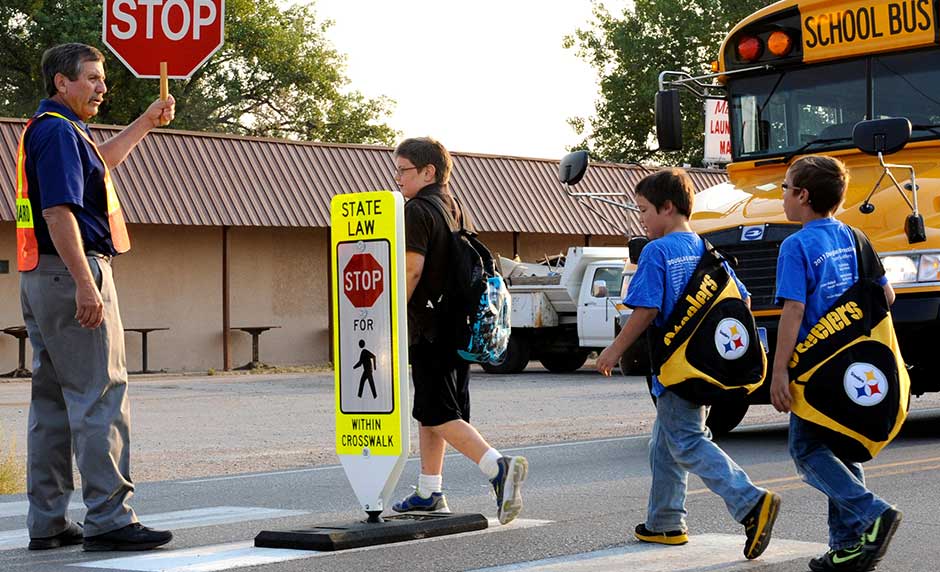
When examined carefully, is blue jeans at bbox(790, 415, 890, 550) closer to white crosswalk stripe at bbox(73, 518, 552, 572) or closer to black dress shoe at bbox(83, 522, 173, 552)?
white crosswalk stripe at bbox(73, 518, 552, 572)

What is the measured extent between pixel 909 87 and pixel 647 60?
45877mm

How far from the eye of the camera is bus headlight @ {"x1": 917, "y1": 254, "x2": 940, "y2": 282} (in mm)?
10797

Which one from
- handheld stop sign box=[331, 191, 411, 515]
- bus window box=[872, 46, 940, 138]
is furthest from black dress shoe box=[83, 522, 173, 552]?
bus window box=[872, 46, 940, 138]

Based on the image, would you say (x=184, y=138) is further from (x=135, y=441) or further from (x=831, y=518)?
(x=831, y=518)

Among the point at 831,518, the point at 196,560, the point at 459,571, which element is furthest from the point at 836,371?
the point at 196,560

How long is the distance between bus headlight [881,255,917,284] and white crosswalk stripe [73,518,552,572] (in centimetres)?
505

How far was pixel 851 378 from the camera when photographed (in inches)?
238

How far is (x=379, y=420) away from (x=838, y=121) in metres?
6.65

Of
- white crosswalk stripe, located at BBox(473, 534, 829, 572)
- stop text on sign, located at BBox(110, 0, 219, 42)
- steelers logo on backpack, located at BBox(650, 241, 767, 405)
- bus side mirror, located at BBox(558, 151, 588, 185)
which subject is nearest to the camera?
white crosswalk stripe, located at BBox(473, 534, 829, 572)

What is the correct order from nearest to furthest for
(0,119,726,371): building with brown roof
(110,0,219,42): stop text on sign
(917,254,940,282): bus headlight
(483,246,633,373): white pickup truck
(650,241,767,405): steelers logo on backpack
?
(650,241,767,405): steelers logo on backpack, (917,254,940,282): bus headlight, (110,0,219,42): stop text on sign, (483,246,633,373): white pickup truck, (0,119,726,371): building with brown roof

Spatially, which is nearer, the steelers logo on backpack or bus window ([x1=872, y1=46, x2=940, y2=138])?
the steelers logo on backpack

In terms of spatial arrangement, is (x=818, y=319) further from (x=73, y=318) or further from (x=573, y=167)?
(x=573, y=167)

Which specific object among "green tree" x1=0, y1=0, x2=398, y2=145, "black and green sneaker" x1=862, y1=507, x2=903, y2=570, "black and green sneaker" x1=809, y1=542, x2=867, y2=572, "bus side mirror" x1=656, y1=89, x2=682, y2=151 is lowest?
"black and green sneaker" x1=809, y1=542, x2=867, y2=572

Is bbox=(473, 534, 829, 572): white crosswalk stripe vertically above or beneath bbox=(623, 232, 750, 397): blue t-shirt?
beneath
